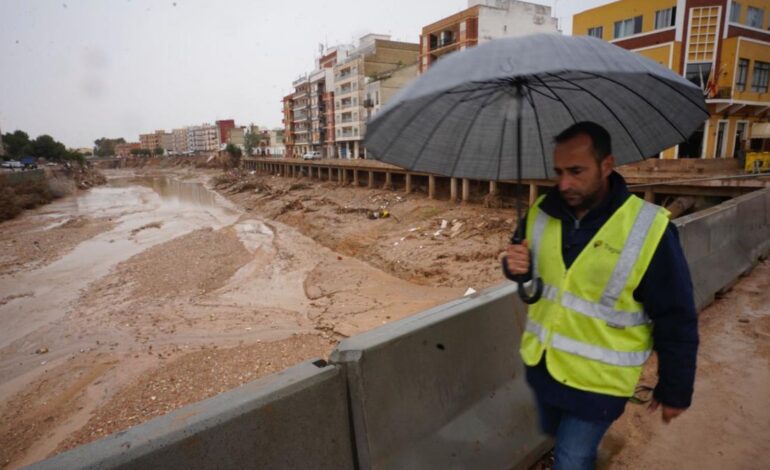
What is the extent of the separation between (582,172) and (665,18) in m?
28.1

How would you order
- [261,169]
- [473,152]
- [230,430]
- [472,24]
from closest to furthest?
1. [230,430]
2. [473,152]
3. [472,24]
4. [261,169]

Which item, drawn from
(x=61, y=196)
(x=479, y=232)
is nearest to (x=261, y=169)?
(x=61, y=196)

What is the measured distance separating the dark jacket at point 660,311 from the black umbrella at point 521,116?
0.28 meters

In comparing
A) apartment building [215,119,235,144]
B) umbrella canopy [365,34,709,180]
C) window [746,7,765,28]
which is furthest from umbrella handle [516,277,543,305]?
apartment building [215,119,235,144]

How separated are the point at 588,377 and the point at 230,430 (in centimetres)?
143

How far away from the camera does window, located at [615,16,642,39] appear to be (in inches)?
949

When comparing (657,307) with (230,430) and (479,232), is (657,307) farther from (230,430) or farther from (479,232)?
(479,232)

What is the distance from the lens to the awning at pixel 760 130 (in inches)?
888

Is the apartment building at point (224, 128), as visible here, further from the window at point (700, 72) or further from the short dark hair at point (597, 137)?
the short dark hair at point (597, 137)

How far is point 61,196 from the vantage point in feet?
153

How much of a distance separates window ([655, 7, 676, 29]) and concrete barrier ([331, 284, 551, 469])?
27.4m

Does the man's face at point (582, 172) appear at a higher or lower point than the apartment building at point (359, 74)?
lower

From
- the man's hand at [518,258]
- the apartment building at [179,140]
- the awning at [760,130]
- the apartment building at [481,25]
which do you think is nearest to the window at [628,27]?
the awning at [760,130]

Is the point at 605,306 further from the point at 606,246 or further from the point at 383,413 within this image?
Result: the point at 383,413
